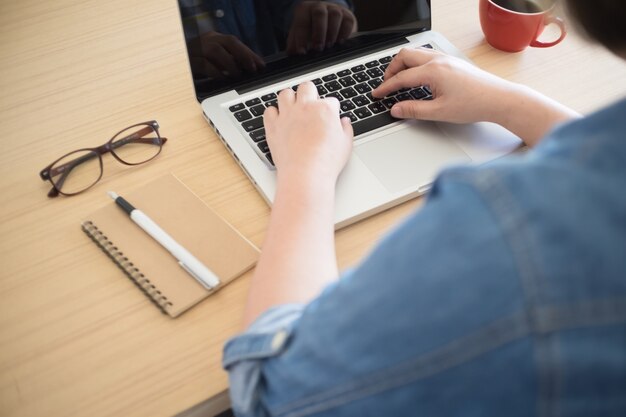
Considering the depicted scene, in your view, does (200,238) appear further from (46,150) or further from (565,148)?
(565,148)

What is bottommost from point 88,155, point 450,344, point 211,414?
point 211,414

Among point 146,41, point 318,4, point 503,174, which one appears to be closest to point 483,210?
point 503,174

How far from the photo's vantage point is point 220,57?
2.63ft

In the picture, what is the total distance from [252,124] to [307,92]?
0.09 meters

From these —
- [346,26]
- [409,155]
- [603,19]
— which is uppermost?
[603,19]

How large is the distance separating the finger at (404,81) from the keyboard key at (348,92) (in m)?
0.03

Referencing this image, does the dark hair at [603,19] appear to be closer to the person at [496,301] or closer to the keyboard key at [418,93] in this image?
the person at [496,301]

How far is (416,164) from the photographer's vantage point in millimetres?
757

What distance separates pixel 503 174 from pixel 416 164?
42cm

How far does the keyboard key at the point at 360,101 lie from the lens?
83 centimetres

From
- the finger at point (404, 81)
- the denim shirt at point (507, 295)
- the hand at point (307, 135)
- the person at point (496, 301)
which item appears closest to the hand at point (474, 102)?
the finger at point (404, 81)

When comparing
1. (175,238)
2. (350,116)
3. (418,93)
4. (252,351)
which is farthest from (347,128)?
(252,351)

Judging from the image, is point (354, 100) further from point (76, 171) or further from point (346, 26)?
point (76, 171)

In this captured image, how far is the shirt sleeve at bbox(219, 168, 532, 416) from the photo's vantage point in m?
0.33
